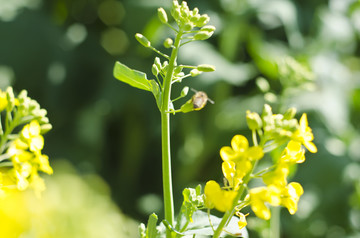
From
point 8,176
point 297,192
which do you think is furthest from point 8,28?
point 297,192

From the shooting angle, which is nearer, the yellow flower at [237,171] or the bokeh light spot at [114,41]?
the yellow flower at [237,171]

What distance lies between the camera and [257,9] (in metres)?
2.31

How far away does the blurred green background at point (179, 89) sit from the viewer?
2193 mm

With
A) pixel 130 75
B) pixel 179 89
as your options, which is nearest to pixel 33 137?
pixel 130 75

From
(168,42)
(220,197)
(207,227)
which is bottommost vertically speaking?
(207,227)

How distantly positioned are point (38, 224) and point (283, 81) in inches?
38.5

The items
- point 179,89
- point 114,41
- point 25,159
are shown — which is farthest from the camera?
point 114,41

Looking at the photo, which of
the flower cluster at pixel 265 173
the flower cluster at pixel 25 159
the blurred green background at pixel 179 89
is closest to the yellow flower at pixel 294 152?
the flower cluster at pixel 265 173

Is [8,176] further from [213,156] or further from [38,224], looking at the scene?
[213,156]

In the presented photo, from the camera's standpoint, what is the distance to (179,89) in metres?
2.11

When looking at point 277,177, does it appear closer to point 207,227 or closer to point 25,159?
point 207,227

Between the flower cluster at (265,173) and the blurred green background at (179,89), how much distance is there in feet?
4.99

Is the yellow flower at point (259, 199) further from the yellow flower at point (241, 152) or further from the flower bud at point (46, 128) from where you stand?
the flower bud at point (46, 128)

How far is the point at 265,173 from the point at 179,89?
1.57 metres
